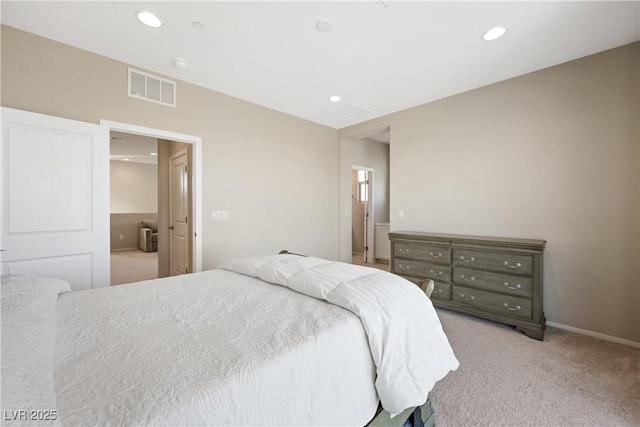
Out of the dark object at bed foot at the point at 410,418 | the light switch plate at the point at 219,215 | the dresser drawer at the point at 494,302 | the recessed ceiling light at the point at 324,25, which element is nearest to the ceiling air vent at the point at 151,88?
the light switch plate at the point at 219,215

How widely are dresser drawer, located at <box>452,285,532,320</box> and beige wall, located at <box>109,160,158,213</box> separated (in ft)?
29.7

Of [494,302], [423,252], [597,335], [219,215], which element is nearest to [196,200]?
[219,215]

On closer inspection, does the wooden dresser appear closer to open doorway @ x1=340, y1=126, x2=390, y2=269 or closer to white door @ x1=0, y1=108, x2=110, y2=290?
open doorway @ x1=340, y1=126, x2=390, y2=269

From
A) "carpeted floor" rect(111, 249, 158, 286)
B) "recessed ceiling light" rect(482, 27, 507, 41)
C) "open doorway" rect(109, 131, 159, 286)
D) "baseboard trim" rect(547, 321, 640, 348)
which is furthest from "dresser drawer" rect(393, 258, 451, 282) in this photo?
"open doorway" rect(109, 131, 159, 286)

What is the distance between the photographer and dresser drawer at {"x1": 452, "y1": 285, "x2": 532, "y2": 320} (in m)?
2.65

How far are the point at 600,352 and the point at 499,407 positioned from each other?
4.68ft

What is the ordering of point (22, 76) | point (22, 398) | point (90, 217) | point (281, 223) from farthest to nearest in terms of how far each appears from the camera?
point (281, 223) < point (90, 217) < point (22, 76) < point (22, 398)

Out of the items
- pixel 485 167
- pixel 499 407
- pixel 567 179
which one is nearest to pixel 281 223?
pixel 485 167

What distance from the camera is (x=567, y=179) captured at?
2754mm

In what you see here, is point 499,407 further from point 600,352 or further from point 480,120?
point 480,120

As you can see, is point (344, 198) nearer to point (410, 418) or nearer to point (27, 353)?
point (410, 418)

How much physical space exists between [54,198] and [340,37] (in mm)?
2756

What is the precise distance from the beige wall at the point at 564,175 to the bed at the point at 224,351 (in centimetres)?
222

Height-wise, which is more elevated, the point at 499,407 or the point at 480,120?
the point at 480,120
